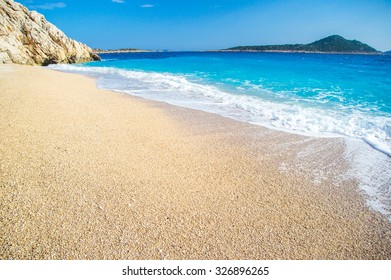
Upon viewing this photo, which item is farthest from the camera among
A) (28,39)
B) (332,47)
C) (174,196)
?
(332,47)

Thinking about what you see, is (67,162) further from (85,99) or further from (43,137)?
(85,99)

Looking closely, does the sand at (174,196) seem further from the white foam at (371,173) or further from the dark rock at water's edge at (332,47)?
the dark rock at water's edge at (332,47)

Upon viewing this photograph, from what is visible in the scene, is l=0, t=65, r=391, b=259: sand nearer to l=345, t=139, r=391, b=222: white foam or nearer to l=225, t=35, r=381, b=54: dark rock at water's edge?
l=345, t=139, r=391, b=222: white foam

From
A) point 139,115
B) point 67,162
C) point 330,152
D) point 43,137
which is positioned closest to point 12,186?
point 67,162

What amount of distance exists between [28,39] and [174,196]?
4351cm

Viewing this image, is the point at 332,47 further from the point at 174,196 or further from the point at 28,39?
the point at 174,196

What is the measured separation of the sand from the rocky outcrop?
31838 mm

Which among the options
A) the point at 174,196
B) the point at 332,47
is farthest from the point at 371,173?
the point at 332,47

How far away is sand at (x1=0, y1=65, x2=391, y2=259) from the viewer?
2.93 metres

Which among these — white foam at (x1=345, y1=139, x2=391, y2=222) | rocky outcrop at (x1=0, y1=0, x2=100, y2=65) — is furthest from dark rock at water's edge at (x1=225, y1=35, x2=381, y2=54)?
white foam at (x1=345, y1=139, x2=391, y2=222)

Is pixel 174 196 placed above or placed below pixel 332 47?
below

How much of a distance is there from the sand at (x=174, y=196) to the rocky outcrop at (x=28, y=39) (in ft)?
104

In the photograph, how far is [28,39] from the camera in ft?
114

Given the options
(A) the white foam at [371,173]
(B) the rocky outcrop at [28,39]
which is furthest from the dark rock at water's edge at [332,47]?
(A) the white foam at [371,173]
